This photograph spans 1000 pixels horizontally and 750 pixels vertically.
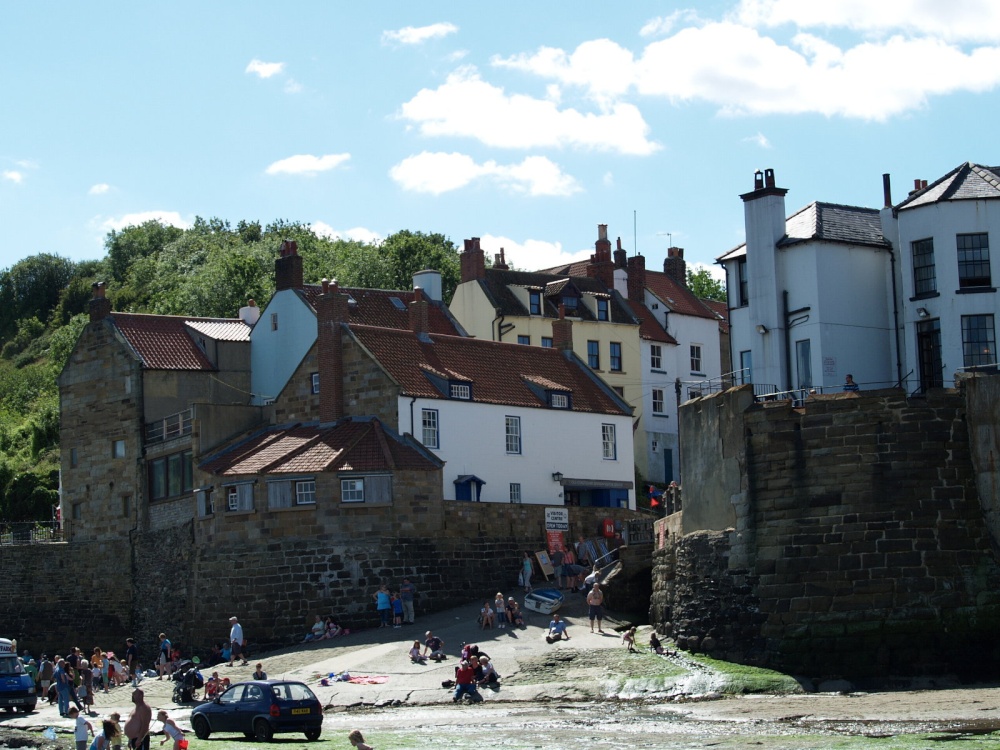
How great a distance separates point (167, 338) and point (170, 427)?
521 cm

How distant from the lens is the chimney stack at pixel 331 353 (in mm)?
52562

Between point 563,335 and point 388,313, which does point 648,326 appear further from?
point 388,313

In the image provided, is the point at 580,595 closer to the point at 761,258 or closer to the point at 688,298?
the point at 761,258

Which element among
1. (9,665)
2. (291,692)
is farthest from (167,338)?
(291,692)

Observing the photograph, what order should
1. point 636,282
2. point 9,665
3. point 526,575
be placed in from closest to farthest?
point 9,665, point 526,575, point 636,282

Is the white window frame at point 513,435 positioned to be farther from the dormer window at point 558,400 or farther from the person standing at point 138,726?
the person standing at point 138,726

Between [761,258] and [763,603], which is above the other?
[761,258]

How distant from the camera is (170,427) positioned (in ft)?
185

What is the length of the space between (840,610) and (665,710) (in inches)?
195

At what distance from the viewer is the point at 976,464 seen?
36.5 metres

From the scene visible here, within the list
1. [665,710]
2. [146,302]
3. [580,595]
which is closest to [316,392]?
[580,595]

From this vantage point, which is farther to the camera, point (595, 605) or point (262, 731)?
point (595, 605)

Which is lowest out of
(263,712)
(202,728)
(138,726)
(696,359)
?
(202,728)

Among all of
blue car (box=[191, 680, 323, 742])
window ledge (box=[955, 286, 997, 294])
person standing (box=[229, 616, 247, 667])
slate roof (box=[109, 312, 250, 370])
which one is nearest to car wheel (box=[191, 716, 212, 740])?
blue car (box=[191, 680, 323, 742])
